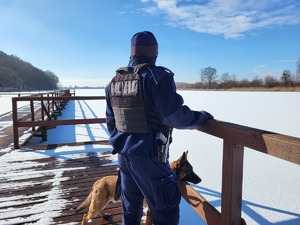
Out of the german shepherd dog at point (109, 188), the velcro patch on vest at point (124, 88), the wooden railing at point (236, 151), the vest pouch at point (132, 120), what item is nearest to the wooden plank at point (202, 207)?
the wooden railing at point (236, 151)

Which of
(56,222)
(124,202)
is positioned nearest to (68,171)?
(56,222)

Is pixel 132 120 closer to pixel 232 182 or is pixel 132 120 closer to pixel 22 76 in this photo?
pixel 232 182

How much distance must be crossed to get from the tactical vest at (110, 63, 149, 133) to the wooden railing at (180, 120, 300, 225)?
487mm

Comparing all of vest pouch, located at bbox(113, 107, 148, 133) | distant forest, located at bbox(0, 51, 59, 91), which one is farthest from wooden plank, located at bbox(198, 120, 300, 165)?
distant forest, located at bbox(0, 51, 59, 91)

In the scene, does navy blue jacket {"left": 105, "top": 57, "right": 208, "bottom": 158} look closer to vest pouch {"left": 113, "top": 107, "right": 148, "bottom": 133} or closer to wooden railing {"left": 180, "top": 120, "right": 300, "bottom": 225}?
vest pouch {"left": 113, "top": 107, "right": 148, "bottom": 133}

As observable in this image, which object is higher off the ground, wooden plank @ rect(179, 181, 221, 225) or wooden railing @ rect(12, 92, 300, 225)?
wooden railing @ rect(12, 92, 300, 225)

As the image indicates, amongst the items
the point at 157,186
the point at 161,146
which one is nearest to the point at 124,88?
the point at 161,146

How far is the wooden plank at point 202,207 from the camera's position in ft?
5.54

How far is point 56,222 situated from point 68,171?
145 cm

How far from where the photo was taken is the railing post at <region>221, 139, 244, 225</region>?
141 centimetres

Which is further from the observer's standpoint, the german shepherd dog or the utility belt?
the german shepherd dog

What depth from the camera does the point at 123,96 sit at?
1649mm

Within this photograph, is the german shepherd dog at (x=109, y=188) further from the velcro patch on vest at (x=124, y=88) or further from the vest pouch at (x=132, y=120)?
the velcro patch on vest at (x=124, y=88)

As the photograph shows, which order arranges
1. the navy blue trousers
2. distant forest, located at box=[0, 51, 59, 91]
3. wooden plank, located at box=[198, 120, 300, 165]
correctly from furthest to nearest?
distant forest, located at box=[0, 51, 59, 91], the navy blue trousers, wooden plank, located at box=[198, 120, 300, 165]
